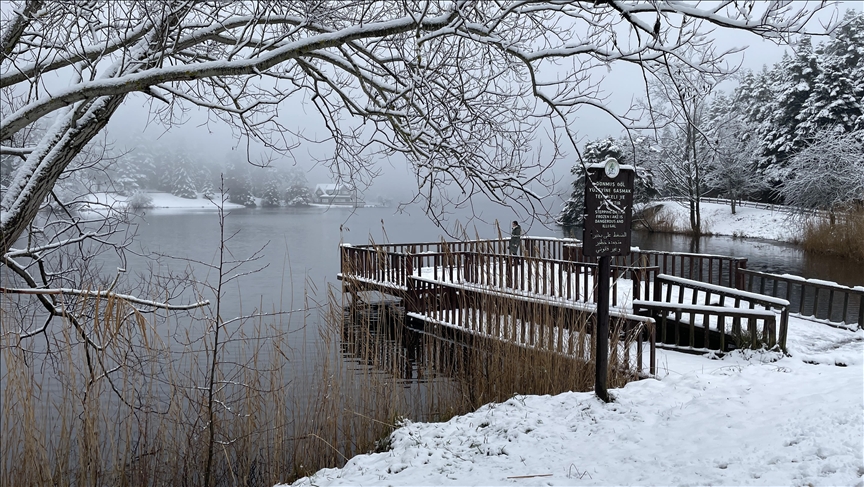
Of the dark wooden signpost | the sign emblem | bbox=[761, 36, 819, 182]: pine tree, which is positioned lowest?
the dark wooden signpost

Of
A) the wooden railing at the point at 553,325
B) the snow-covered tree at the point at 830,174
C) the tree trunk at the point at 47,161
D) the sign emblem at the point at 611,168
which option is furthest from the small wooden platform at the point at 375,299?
the snow-covered tree at the point at 830,174

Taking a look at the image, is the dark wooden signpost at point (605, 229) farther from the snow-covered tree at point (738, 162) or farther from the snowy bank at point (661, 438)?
the snow-covered tree at point (738, 162)

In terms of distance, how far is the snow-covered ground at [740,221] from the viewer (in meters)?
30.1

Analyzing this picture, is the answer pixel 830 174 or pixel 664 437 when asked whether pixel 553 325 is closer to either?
pixel 664 437

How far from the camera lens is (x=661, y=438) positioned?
4.31 m

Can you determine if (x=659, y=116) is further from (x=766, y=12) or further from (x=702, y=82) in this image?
(x=766, y=12)

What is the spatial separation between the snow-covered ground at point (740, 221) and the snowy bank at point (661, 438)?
88.1ft

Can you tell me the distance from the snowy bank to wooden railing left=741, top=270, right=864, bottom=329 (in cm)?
274

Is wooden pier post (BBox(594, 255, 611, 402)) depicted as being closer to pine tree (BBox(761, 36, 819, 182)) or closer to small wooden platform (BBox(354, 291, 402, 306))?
small wooden platform (BBox(354, 291, 402, 306))

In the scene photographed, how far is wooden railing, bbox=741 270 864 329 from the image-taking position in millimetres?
8117

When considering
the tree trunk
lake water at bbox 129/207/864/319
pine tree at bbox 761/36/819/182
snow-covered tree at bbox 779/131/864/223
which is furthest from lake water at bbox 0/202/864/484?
pine tree at bbox 761/36/819/182

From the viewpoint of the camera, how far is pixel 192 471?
4.96 metres

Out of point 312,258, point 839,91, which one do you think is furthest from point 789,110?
point 312,258

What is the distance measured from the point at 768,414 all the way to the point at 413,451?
2.92 meters
